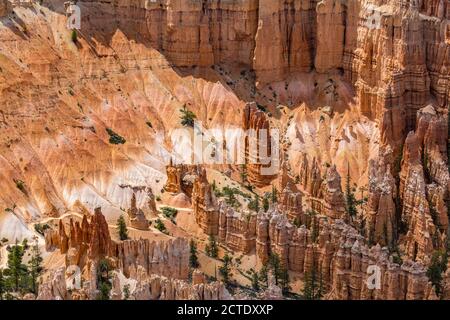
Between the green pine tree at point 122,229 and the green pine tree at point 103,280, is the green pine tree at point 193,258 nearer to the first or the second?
the green pine tree at point 122,229

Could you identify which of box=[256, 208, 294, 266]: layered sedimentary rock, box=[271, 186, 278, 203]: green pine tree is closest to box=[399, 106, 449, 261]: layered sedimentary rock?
box=[256, 208, 294, 266]: layered sedimentary rock

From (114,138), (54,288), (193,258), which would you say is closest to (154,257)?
(193,258)

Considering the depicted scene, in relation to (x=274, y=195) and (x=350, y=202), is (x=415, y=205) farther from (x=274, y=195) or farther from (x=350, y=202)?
(x=274, y=195)

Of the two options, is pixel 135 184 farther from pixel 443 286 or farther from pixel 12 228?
pixel 443 286

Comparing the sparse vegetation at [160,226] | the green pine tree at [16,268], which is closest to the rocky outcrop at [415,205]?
the sparse vegetation at [160,226]

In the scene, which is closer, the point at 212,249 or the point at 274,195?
the point at 212,249

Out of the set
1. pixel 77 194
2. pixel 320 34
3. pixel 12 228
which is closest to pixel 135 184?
pixel 77 194
